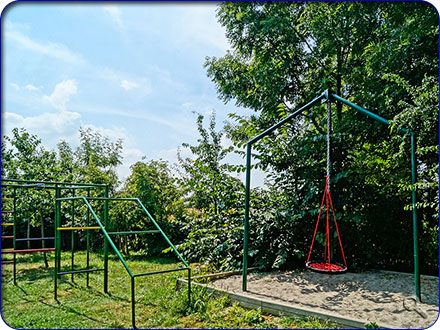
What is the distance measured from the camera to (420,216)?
19.1 feet

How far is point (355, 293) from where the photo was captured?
181 inches

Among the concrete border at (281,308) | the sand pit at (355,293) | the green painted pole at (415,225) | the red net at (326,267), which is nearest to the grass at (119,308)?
the concrete border at (281,308)

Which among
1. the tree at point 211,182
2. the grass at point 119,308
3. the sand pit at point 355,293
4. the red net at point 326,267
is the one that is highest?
the tree at point 211,182

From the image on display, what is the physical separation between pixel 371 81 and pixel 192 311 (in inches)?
200

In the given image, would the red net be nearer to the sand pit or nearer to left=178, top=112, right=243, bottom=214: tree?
the sand pit

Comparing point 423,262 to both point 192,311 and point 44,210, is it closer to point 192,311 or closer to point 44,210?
point 192,311

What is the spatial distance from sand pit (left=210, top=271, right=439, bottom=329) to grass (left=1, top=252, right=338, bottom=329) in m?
0.39

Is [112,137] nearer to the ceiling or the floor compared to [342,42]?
nearer to the floor

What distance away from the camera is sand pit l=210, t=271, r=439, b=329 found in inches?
143

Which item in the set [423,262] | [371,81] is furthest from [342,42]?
[423,262]

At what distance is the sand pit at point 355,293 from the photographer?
12.0ft

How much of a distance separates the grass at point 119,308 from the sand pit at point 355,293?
393mm

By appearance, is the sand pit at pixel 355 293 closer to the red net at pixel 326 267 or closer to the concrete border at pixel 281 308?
the concrete border at pixel 281 308

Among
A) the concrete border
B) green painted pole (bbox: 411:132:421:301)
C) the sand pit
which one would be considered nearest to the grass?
the concrete border
